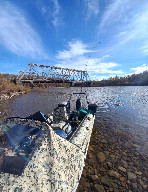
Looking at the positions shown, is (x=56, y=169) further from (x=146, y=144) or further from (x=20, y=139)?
(x=146, y=144)

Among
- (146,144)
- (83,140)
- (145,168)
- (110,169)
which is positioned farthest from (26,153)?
(146,144)

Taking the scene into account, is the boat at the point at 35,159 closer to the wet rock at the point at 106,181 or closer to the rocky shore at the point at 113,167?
the rocky shore at the point at 113,167

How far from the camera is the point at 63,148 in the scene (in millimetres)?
3143

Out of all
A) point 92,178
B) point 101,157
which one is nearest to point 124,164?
point 101,157

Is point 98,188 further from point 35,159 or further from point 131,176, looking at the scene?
point 35,159

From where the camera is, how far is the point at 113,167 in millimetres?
5582

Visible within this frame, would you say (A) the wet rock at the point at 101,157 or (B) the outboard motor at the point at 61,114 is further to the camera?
(B) the outboard motor at the point at 61,114

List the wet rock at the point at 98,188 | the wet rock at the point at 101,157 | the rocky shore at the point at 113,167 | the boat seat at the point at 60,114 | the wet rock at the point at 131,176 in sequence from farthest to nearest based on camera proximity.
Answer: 1. the boat seat at the point at 60,114
2. the wet rock at the point at 101,157
3. the wet rock at the point at 131,176
4. the rocky shore at the point at 113,167
5. the wet rock at the point at 98,188

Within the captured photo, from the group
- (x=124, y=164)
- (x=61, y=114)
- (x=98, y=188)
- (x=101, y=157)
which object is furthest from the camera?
(x=61, y=114)

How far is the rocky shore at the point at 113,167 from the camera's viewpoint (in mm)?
4551

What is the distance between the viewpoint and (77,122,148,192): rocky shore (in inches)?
179

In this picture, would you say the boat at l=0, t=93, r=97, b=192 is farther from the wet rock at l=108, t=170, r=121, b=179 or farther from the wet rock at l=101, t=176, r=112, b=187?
the wet rock at l=108, t=170, r=121, b=179

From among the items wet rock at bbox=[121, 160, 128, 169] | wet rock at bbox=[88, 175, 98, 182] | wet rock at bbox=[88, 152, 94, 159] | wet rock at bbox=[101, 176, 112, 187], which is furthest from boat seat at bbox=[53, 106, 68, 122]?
wet rock at bbox=[121, 160, 128, 169]

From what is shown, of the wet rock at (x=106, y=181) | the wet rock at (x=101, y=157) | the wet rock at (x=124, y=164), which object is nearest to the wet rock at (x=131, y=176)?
the wet rock at (x=124, y=164)
